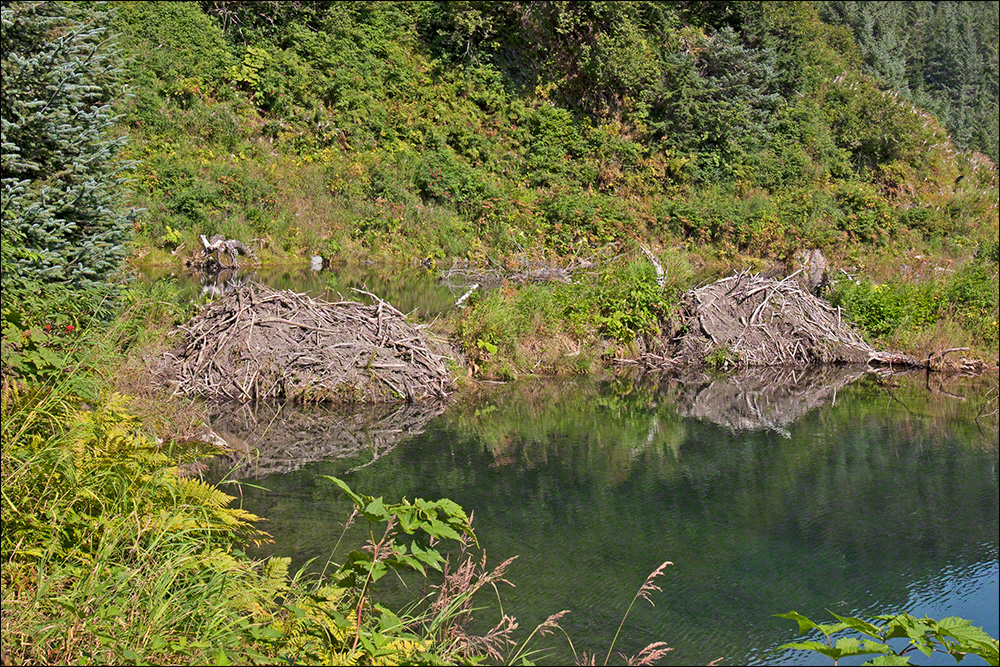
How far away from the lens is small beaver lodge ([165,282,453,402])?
10.0m

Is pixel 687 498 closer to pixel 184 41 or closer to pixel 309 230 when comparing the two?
pixel 309 230

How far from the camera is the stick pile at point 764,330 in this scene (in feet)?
43.0

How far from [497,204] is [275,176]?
5370 millimetres

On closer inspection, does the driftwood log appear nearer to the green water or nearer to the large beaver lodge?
the green water

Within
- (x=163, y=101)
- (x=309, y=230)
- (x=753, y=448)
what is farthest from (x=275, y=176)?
(x=753, y=448)

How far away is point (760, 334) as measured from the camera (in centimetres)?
1316

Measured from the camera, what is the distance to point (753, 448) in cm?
952

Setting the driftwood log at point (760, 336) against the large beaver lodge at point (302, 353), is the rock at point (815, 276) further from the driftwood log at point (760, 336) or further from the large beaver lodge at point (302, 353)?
the large beaver lodge at point (302, 353)

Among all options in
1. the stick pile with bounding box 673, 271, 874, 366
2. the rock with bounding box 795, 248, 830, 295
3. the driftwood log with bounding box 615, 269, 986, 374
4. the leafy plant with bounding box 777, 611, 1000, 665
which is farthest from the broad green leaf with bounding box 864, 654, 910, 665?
the rock with bounding box 795, 248, 830, 295

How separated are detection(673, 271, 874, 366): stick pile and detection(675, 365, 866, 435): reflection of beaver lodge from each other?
25 cm

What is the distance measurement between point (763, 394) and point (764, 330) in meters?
1.66

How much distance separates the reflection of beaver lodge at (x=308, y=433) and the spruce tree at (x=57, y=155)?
1.85m

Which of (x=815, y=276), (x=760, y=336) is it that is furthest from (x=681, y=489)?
(x=815, y=276)

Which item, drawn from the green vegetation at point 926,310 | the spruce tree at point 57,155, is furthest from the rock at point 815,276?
the spruce tree at point 57,155
